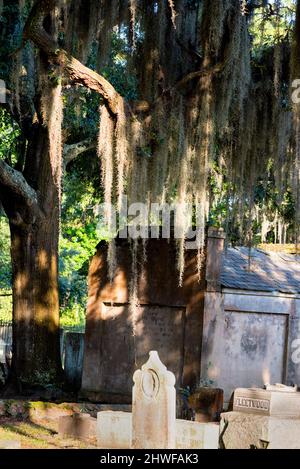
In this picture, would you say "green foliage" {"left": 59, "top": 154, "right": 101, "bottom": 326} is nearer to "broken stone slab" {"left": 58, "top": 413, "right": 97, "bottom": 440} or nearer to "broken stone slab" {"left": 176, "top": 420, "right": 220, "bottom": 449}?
"broken stone slab" {"left": 58, "top": 413, "right": 97, "bottom": 440}

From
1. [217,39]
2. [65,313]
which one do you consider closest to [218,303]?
[217,39]

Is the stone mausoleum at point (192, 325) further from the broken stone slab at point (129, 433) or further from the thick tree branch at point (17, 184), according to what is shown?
the broken stone slab at point (129, 433)

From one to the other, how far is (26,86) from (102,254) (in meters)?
3.19

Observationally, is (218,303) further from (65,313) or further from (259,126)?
(65,313)

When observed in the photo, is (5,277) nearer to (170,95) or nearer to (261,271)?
(261,271)

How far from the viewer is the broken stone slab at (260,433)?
31.5ft

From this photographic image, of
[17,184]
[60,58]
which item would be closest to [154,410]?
[60,58]

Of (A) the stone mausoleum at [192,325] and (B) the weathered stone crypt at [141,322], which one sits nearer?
(A) the stone mausoleum at [192,325]

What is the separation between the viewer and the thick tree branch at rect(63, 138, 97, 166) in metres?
15.6

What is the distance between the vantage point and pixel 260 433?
31.6ft

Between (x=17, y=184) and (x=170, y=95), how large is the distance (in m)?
3.11

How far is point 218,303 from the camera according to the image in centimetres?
1407

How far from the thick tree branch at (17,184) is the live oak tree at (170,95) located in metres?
0.02

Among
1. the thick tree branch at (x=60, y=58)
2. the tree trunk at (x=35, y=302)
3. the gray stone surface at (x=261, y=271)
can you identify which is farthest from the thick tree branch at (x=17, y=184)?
the gray stone surface at (x=261, y=271)
